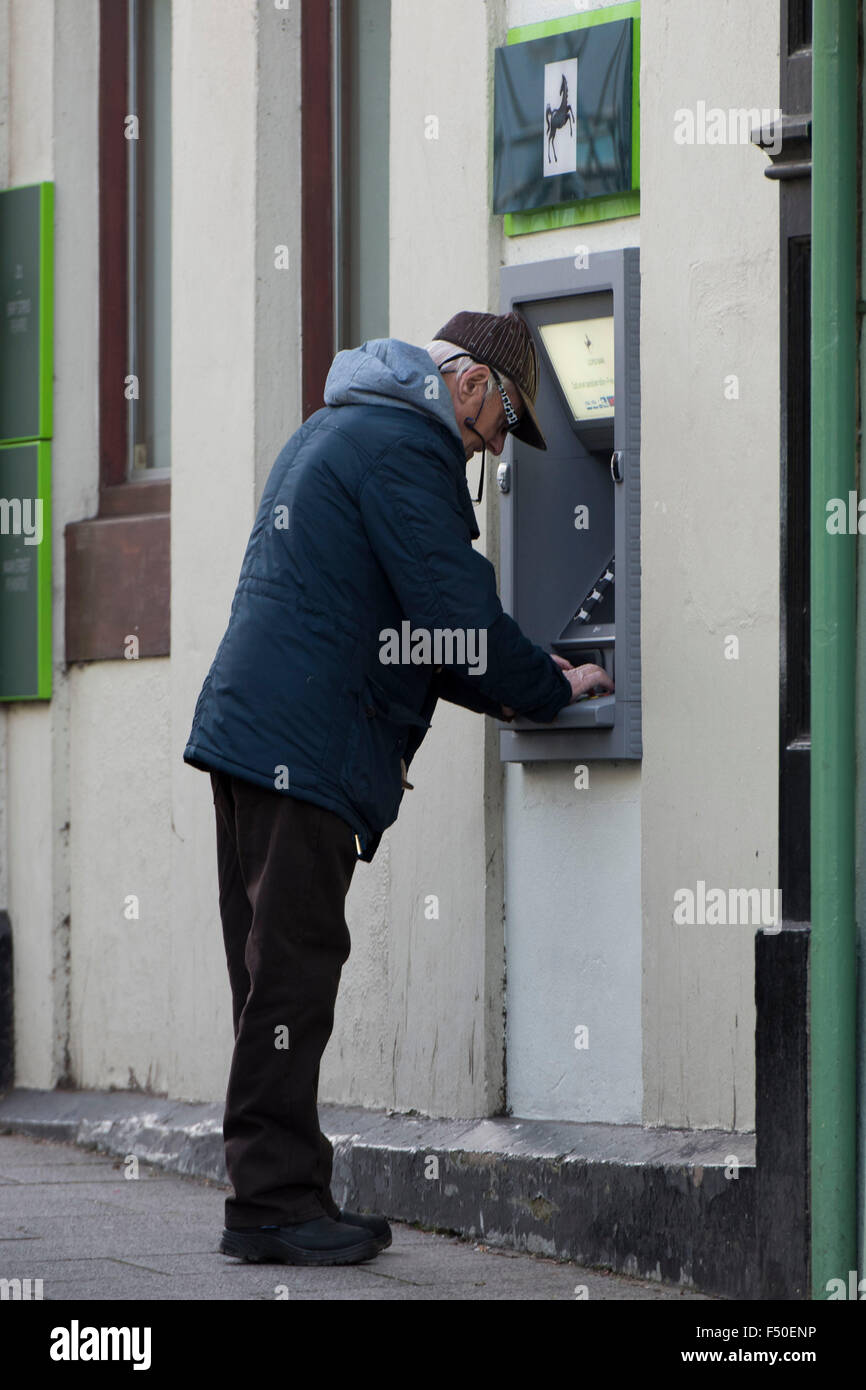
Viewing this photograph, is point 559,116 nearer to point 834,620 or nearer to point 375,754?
point 375,754

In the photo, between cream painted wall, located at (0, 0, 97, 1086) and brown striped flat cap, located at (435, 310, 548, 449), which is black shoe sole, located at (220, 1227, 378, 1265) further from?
cream painted wall, located at (0, 0, 97, 1086)

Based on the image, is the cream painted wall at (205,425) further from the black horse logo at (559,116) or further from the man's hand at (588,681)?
the man's hand at (588,681)

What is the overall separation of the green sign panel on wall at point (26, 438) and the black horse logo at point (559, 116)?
2.47 m

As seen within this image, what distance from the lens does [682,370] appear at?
203 inches

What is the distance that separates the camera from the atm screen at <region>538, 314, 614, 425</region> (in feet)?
17.6

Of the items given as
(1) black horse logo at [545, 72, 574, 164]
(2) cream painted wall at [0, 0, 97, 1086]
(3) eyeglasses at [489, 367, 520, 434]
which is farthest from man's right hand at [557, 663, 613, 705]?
(2) cream painted wall at [0, 0, 97, 1086]

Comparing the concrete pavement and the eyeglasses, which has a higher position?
the eyeglasses

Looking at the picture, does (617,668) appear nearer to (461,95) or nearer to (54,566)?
(461,95)

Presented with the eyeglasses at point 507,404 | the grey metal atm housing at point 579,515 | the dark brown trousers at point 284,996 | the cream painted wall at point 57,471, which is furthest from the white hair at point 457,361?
the cream painted wall at point 57,471

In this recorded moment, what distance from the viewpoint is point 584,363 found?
5.42 metres

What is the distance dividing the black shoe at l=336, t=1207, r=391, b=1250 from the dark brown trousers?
5.7 inches

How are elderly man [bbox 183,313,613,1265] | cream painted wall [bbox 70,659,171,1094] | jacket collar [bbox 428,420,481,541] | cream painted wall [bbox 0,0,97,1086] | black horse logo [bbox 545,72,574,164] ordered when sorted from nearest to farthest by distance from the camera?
elderly man [bbox 183,313,613,1265], jacket collar [bbox 428,420,481,541], black horse logo [bbox 545,72,574,164], cream painted wall [bbox 70,659,171,1094], cream painted wall [bbox 0,0,97,1086]

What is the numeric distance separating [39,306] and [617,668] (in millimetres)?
3056

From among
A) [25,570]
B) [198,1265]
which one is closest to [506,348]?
[198,1265]
